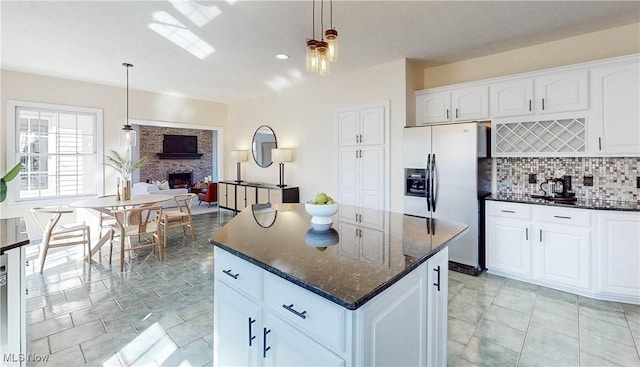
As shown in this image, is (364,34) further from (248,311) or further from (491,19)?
(248,311)

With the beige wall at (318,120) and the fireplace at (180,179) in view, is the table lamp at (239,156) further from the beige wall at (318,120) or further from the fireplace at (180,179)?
the fireplace at (180,179)

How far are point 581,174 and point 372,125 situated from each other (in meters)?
2.52

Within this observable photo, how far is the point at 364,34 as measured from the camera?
10.8 feet

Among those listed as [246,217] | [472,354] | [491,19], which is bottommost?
[472,354]

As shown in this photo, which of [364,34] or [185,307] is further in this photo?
[364,34]

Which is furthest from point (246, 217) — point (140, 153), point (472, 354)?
point (140, 153)

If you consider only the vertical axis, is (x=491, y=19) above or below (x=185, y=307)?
above

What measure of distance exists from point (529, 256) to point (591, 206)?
732mm

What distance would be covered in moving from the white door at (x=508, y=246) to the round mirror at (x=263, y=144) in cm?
418

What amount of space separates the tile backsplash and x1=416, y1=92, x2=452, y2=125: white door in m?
0.92

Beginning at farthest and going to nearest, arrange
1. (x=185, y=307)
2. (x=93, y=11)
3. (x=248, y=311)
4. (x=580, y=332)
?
(x=93, y=11)
(x=185, y=307)
(x=580, y=332)
(x=248, y=311)

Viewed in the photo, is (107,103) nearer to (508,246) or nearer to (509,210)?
(509,210)

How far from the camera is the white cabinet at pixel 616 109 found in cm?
281

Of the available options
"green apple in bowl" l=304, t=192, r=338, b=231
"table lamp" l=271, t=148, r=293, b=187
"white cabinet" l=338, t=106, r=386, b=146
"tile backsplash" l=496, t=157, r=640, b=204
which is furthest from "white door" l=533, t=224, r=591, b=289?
"table lamp" l=271, t=148, r=293, b=187
